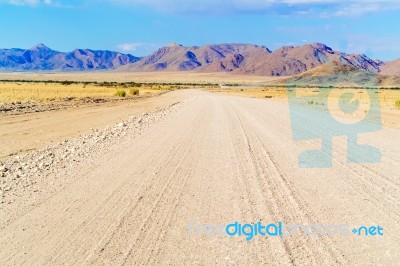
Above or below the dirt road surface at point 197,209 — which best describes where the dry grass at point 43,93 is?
above

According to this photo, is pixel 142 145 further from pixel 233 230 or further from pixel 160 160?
pixel 233 230

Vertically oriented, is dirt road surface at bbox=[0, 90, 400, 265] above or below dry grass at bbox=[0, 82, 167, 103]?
below

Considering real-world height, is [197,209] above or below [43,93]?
below

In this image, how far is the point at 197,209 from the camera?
668cm

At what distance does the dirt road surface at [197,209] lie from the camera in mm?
5055

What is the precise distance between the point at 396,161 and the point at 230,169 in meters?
4.09

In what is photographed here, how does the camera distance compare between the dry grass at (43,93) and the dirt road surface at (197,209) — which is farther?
the dry grass at (43,93)

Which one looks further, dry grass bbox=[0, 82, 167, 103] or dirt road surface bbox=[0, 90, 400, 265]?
dry grass bbox=[0, 82, 167, 103]

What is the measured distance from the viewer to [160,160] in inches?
412

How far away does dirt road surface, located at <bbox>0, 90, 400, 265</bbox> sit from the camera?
5.05m

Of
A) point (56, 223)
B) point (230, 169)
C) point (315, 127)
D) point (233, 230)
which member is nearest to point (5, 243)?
point (56, 223)

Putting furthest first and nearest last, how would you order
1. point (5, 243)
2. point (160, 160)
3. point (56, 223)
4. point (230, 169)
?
point (160, 160), point (230, 169), point (56, 223), point (5, 243)

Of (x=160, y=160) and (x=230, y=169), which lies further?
(x=160, y=160)

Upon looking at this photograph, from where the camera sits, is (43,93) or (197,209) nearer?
(197,209)
